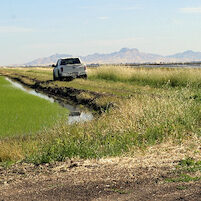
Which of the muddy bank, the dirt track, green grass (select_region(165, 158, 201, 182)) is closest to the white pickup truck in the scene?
the muddy bank

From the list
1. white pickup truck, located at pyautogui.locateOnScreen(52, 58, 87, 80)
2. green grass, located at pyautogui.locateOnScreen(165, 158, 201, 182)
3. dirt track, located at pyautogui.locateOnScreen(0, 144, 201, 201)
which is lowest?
dirt track, located at pyautogui.locateOnScreen(0, 144, 201, 201)

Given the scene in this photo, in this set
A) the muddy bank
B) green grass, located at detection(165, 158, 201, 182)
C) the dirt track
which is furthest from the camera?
the muddy bank

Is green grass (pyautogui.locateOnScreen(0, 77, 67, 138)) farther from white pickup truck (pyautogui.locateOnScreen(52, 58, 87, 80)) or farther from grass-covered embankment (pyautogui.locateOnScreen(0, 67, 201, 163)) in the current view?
white pickup truck (pyautogui.locateOnScreen(52, 58, 87, 80))

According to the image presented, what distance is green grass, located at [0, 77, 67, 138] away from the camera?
577 inches

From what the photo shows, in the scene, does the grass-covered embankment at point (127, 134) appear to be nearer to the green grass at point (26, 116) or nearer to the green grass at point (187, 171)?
the green grass at point (187, 171)

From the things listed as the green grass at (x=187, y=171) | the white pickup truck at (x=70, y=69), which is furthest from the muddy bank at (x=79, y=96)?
the green grass at (x=187, y=171)

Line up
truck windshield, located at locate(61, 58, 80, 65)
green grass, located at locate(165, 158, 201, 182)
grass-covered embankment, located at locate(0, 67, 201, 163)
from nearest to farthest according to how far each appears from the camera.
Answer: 1. green grass, located at locate(165, 158, 201, 182)
2. grass-covered embankment, located at locate(0, 67, 201, 163)
3. truck windshield, located at locate(61, 58, 80, 65)

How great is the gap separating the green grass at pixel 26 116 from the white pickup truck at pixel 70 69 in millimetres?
9260

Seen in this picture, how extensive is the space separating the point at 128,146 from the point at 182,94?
5.07m

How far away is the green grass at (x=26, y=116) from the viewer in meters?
14.7

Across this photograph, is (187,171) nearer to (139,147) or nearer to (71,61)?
(139,147)

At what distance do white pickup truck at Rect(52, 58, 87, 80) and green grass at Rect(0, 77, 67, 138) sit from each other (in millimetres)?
9260

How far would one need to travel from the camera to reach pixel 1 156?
9711 millimetres

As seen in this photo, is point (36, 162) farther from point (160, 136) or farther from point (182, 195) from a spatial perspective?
point (182, 195)
